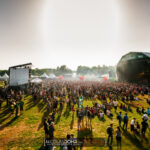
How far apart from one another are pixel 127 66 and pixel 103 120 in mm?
35598

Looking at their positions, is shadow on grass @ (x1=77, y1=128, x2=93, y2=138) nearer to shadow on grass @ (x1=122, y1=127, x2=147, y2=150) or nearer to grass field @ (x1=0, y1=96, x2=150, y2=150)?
grass field @ (x1=0, y1=96, x2=150, y2=150)

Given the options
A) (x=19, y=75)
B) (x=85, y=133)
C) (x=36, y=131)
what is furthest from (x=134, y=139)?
(x=19, y=75)

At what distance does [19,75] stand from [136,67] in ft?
126

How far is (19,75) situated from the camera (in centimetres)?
2780

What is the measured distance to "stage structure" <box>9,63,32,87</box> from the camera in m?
26.3

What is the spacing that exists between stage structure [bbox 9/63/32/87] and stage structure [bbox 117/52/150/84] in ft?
117

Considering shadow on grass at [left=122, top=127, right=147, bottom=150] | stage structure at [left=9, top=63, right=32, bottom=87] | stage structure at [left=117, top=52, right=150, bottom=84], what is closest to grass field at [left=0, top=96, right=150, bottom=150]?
shadow on grass at [left=122, top=127, right=147, bottom=150]

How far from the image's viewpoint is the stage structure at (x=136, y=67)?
33253 mm

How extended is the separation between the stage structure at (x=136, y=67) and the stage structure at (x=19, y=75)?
3563cm

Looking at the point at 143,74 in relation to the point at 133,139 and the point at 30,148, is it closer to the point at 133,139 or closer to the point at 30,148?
the point at 133,139

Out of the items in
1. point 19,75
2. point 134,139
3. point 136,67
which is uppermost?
point 136,67

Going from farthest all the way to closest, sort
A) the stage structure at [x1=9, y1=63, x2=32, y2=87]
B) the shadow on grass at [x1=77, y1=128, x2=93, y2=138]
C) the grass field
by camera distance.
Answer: the stage structure at [x1=9, y1=63, x2=32, y2=87]
the shadow on grass at [x1=77, y1=128, x2=93, y2=138]
the grass field

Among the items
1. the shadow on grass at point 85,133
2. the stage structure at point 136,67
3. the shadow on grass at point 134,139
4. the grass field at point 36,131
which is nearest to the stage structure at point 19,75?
the grass field at point 36,131

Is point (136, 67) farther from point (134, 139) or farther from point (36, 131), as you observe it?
point (36, 131)
